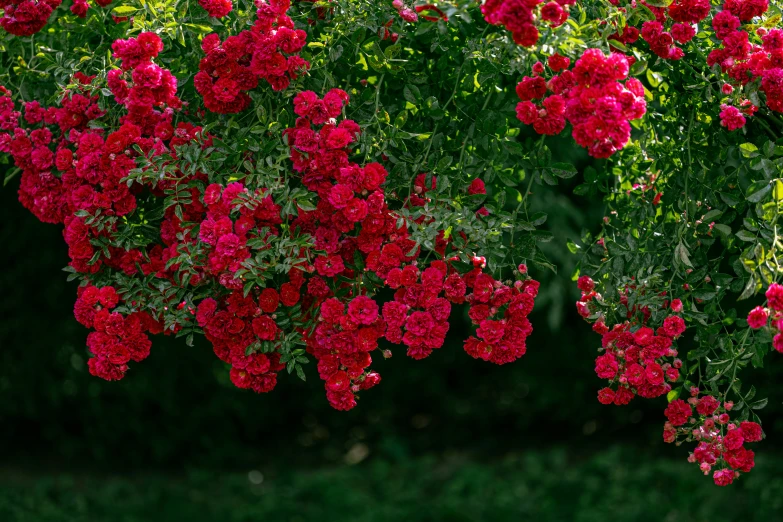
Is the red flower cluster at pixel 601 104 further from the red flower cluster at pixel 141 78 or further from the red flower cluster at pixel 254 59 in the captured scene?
the red flower cluster at pixel 141 78

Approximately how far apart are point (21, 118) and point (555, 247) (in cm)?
273

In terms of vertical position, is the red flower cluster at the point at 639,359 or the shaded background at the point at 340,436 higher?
the red flower cluster at the point at 639,359

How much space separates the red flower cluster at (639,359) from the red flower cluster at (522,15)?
620mm

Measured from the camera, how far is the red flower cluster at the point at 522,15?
1.46 meters

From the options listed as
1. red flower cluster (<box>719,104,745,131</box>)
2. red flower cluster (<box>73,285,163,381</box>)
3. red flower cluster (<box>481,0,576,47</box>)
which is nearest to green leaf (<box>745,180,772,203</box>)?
red flower cluster (<box>719,104,745,131</box>)

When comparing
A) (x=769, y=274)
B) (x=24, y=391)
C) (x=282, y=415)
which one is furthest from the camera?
(x=282, y=415)

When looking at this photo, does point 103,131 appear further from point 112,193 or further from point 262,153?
point 262,153

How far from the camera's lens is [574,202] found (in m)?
4.64

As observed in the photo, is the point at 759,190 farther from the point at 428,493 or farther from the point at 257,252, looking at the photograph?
the point at 428,493

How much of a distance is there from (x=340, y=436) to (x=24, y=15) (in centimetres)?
388

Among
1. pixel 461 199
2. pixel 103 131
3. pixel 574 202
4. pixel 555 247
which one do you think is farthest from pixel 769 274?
pixel 574 202

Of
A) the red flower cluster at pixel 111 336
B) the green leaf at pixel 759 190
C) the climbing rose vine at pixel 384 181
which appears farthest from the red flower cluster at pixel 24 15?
the green leaf at pixel 759 190

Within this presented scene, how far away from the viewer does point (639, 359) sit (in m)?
1.72

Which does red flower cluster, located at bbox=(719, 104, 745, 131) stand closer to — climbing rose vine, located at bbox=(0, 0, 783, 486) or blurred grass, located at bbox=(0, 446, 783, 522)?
climbing rose vine, located at bbox=(0, 0, 783, 486)
